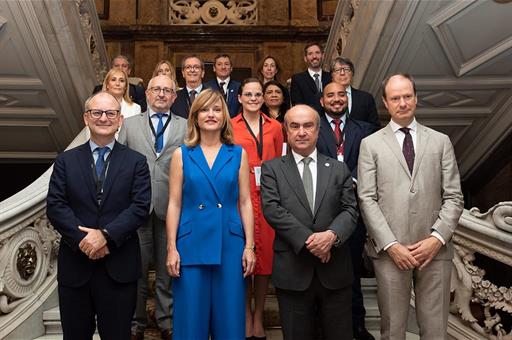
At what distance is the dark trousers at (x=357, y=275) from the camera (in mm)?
3445

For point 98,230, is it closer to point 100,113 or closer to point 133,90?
point 100,113

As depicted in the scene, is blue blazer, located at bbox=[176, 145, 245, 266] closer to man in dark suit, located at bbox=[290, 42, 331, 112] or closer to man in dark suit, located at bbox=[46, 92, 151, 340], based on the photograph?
man in dark suit, located at bbox=[46, 92, 151, 340]

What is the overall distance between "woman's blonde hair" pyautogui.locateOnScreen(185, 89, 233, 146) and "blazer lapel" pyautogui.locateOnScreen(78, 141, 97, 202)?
481 millimetres

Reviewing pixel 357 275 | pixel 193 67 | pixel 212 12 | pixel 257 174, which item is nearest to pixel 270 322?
pixel 357 275

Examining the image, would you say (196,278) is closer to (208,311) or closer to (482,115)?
(208,311)

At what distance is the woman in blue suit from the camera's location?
106 inches

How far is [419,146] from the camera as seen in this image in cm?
292

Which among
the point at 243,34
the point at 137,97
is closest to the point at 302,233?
the point at 137,97

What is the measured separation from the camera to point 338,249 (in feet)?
9.36

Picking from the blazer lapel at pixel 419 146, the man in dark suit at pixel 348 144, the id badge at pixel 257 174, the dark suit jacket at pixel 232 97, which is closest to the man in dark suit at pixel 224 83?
the dark suit jacket at pixel 232 97

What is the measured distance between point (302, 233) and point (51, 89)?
432 cm

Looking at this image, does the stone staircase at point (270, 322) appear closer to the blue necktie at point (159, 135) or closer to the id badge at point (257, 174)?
the id badge at point (257, 174)

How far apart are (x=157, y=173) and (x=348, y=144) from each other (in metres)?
1.20

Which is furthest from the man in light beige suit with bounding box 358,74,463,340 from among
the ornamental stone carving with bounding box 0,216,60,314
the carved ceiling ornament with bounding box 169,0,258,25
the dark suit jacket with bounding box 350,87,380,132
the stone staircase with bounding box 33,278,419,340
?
the carved ceiling ornament with bounding box 169,0,258,25
